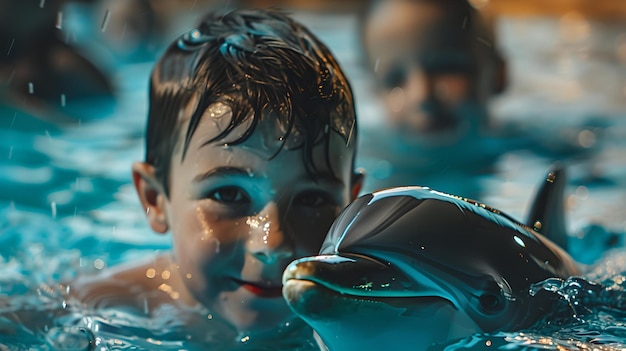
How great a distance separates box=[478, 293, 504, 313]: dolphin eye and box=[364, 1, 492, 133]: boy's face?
382cm

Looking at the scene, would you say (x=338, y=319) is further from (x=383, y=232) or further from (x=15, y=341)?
(x=15, y=341)

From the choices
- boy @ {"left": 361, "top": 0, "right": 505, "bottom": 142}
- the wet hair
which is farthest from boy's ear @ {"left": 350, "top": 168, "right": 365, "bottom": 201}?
boy @ {"left": 361, "top": 0, "right": 505, "bottom": 142}

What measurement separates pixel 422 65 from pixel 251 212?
136 inches

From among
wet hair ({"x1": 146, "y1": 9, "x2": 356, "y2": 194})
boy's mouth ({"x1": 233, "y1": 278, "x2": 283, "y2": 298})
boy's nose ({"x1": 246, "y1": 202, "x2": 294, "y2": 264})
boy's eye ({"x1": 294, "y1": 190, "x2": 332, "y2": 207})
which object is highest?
wet hair ({"x1": 146, "y1": 9, "x2": 356, "y2": 194})

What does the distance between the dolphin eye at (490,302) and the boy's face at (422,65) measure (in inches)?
150

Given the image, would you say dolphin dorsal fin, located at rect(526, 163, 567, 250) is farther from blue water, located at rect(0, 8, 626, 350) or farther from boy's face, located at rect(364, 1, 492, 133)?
boy's face, located at rect(364, 1, 492, 133)

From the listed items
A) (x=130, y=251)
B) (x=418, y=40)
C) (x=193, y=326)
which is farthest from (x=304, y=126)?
(x=418, y=40)

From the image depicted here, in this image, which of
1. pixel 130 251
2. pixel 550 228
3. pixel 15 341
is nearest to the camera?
pixel 15 341

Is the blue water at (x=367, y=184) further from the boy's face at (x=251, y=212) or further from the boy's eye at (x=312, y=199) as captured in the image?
the boy's eye at (x=312, y=199)

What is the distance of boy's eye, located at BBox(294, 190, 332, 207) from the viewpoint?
8.14 ft

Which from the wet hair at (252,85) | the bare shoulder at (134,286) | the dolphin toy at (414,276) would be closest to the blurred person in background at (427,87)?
the bare shoulder at (134,286)

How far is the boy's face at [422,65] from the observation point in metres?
5.73

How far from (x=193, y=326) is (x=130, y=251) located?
136 cm

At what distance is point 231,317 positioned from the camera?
257 centimetres
